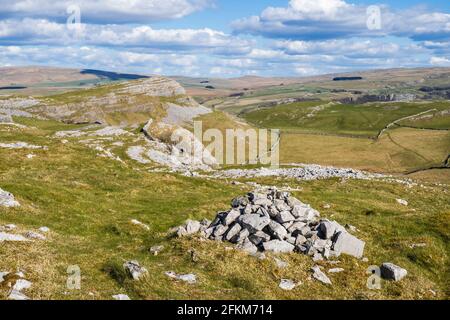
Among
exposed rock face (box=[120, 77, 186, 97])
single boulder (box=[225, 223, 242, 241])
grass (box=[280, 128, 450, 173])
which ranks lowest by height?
grass (box=[280, 128, 450, 173])

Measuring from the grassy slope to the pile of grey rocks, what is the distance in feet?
3.49

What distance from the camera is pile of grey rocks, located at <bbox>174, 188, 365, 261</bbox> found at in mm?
27578

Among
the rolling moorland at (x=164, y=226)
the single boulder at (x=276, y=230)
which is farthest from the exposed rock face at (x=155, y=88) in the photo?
the single boulder at (x=276, y=230)

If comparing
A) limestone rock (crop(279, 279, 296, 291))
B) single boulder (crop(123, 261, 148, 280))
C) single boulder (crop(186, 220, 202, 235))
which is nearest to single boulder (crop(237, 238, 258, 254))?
limestone rock (crop(279, 279, 296, 291))

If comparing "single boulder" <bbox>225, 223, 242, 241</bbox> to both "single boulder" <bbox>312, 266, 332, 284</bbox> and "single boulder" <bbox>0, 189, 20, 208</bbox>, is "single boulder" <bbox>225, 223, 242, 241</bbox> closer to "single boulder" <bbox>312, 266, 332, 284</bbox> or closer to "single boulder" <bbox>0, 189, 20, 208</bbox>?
"single boulder" <bbox>312, 266, 332, 284</bbox>

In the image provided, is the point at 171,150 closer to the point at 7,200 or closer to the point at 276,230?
the point at 7,200

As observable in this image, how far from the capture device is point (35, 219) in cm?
3238

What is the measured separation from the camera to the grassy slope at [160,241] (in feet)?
72.3

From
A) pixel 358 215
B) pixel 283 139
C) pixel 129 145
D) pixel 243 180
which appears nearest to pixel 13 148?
pixel 129 145

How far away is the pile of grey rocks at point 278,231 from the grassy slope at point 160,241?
106 cm

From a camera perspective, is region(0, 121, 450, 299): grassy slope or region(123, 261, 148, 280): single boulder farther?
region(0, 121, 450, 299): grassy slope
